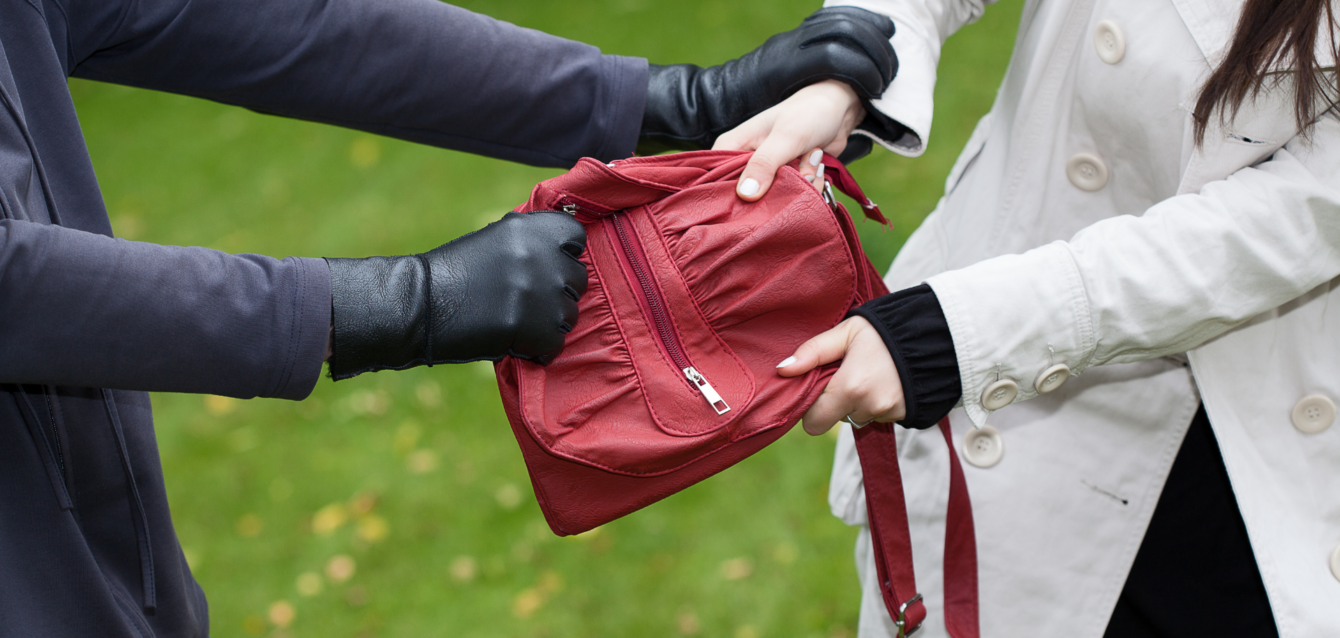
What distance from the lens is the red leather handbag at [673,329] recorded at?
1351 millimetres

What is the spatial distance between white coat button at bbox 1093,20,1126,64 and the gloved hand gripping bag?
1.44 feet

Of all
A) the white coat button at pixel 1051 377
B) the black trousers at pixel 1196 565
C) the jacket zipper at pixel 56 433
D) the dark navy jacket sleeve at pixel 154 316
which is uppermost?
the dark navy jacket sleeve at pixel 154 316

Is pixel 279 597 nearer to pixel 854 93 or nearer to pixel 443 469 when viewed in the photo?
pixel 443 469

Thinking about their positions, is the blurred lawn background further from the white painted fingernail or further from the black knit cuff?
the white painted fingernail

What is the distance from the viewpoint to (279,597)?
124 inches

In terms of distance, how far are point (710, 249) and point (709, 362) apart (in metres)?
0.16

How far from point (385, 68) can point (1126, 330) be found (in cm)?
115

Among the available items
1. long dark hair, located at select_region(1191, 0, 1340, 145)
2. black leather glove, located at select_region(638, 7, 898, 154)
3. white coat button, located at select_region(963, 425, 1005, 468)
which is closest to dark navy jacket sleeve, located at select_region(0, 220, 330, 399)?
black leather glove, located at select_region(638, 7, 898, 154)

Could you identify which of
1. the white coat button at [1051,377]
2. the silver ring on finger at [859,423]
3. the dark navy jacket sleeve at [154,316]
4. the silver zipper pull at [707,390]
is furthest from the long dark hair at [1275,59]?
the dark navy jacket sleeve at [154,316]

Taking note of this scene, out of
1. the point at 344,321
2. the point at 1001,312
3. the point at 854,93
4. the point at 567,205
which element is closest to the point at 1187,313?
the point at 1001,312

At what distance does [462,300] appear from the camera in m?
1.24

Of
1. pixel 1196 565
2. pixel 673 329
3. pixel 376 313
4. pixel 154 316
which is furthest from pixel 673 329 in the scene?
pixel 1196 565

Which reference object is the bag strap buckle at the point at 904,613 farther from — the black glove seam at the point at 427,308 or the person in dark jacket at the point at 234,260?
the black glove seam at the point at 427,308

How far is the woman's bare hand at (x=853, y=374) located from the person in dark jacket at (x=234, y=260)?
0.34 m
